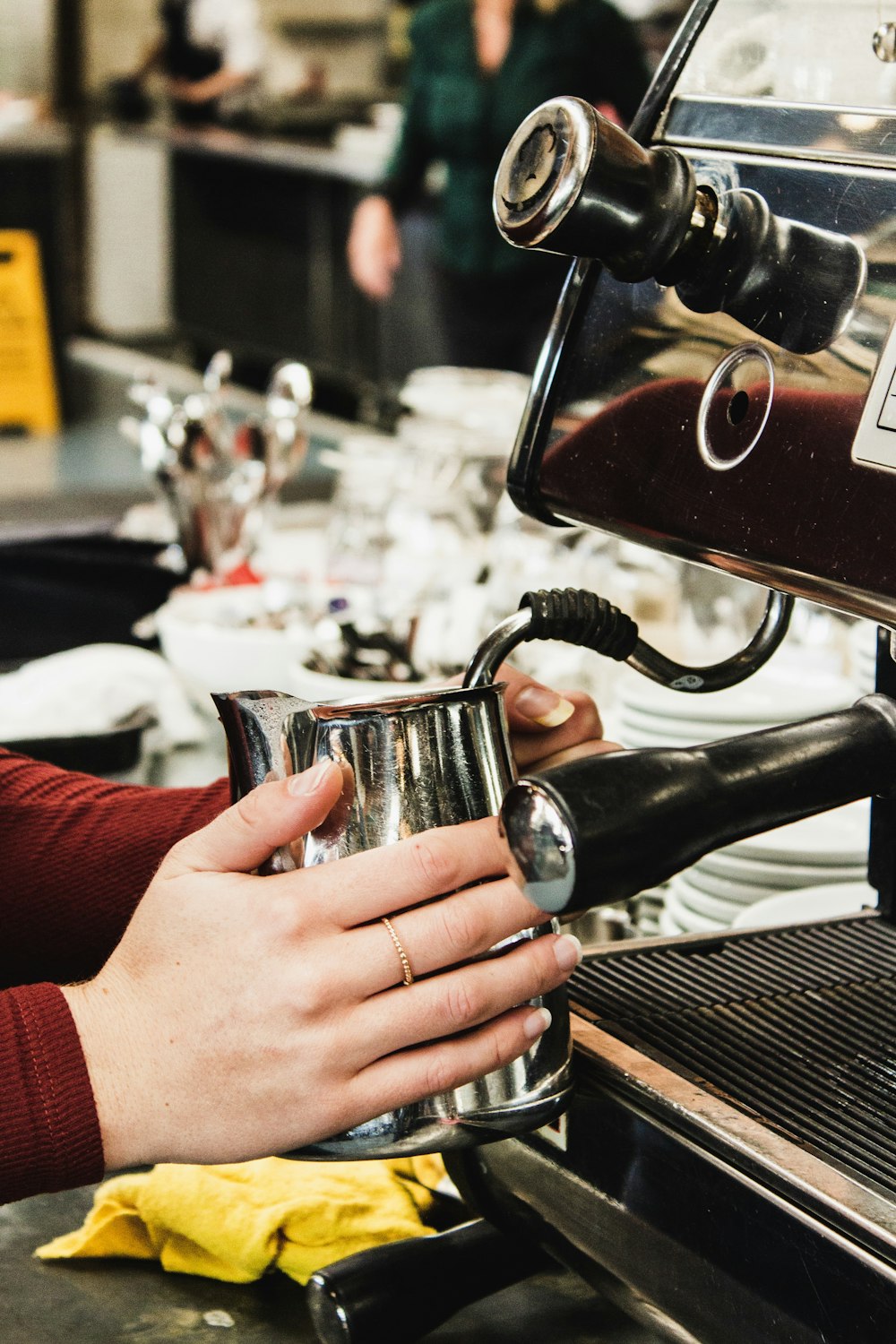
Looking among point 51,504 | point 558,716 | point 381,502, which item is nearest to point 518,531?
point 381,502

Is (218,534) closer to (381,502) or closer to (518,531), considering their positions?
(381,502)

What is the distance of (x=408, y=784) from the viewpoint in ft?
1.81

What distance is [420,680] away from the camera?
1.23 meters

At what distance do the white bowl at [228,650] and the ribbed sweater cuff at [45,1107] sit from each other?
0.75 meters

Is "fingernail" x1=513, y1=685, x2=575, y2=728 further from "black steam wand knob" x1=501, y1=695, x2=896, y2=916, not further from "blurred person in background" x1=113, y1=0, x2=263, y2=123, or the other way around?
"blurred person in background" x1=113, y1=0, x2=263, y2=123


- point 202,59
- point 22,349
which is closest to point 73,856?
point 22,349

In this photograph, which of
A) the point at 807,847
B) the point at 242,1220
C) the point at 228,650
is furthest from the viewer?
the point at 228,650

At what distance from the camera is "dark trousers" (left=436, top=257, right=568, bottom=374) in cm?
386

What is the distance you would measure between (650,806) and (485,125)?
11.4ft

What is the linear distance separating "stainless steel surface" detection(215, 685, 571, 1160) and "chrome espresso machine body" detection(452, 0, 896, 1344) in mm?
48

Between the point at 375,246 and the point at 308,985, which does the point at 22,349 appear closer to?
the point at 375,246

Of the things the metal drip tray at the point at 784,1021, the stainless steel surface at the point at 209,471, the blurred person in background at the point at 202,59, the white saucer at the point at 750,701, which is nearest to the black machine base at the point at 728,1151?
the metal drip tray at the point at 784,1021

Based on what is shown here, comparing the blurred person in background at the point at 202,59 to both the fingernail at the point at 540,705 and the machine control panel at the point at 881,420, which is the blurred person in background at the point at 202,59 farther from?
the machine control panel at the point at 881,420

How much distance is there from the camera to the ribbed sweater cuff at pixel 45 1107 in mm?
557
